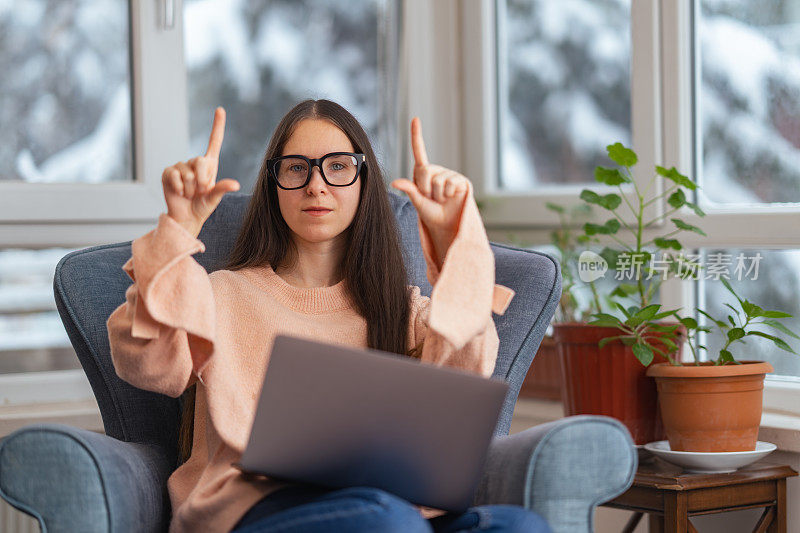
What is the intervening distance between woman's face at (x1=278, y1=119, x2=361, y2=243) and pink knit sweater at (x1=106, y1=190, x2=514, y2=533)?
0.38 feet

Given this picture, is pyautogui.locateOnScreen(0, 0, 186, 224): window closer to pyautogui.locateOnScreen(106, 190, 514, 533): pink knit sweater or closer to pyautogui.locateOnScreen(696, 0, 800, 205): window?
pyautogui.locateOnScreen(106, 190, 514, 533): pink knit sweater

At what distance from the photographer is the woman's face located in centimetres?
154

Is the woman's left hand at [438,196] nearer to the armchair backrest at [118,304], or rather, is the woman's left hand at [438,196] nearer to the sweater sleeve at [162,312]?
the armchair backrest at [118,304]

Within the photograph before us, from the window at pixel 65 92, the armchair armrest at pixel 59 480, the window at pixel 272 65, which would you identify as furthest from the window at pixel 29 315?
the armchair armrest at pixel 59 480

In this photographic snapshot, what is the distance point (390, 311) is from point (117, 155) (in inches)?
39.5

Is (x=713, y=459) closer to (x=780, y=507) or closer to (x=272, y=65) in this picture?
(x=780, y=507)

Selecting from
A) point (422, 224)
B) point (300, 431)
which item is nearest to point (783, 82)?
point (422, 224)

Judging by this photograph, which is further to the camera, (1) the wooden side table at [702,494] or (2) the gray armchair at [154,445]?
(1) the wooden side table at [702,494]

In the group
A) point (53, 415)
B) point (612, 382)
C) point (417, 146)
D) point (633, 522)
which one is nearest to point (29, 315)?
point (53, 415)

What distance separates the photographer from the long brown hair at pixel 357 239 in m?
1.59

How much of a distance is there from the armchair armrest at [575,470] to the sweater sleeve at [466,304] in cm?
20

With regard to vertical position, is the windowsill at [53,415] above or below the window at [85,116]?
below

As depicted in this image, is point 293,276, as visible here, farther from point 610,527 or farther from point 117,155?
point 610,527

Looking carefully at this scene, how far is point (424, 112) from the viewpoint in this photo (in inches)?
106
